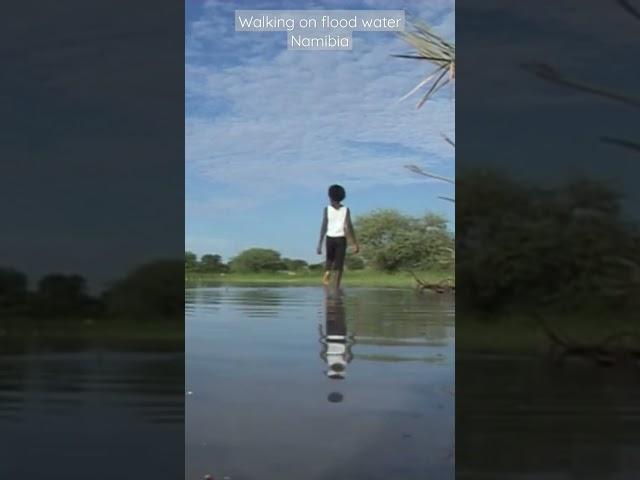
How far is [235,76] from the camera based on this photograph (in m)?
3.11

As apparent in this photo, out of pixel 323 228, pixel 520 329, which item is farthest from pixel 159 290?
pixel 520 329

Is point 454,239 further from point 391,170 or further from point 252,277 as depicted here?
point 252,277

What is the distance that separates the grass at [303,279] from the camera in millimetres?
3104

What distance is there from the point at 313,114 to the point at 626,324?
1.59 m

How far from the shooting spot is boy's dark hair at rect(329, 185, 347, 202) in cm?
310

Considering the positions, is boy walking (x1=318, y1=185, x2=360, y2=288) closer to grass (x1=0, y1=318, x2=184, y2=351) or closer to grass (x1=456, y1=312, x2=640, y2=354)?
grass (x1=456, y1=312, x2=640, y2=354)

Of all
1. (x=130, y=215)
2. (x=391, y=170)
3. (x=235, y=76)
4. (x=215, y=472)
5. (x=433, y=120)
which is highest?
(x=235, y=76)

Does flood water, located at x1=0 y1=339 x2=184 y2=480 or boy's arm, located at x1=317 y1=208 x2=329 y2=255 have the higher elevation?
boy's arm, located at x1=317 y1=208 x2=329 y2=255

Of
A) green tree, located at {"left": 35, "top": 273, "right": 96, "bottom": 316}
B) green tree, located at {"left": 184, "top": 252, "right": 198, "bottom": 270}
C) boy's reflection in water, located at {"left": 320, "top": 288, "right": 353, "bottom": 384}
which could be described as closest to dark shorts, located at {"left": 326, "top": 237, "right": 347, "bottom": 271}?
boy's reflection in water, located at {"left": 320, "top": 288, "right": 353, "bottom": 384}

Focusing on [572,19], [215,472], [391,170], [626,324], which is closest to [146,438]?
[215,472]

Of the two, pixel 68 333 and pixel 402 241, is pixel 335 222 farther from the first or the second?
pixel 68 333

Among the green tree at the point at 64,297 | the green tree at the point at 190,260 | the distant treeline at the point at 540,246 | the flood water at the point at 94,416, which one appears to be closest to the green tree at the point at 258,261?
the green tree at the point at 190,260

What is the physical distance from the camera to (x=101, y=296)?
10.2ft

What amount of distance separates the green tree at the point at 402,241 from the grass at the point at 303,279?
0.14ft
